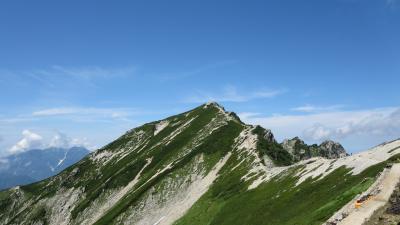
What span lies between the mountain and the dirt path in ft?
0.92

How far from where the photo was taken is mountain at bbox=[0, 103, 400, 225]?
6338cm

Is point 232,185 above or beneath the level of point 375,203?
above

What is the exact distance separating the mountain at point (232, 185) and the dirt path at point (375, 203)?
280 millimetres

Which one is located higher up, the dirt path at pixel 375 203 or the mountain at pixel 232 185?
the mountain at pixel 232 185

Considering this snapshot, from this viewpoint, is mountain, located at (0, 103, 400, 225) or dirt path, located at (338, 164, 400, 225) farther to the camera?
mountain, located at (0, 103, 400, 225)

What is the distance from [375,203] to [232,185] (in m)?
74.7

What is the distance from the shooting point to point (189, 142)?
193 m

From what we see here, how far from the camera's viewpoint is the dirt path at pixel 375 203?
3991 centimetres

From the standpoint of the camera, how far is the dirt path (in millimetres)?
39906

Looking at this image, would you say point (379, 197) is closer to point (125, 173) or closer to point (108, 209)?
point (108, 209)

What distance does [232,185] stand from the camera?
11575 cm

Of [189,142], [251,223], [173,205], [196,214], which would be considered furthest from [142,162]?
[251,223]

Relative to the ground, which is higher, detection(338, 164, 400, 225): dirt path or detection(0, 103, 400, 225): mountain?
detection(0, 103, 400, 225): mountain

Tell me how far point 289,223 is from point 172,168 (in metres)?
102
